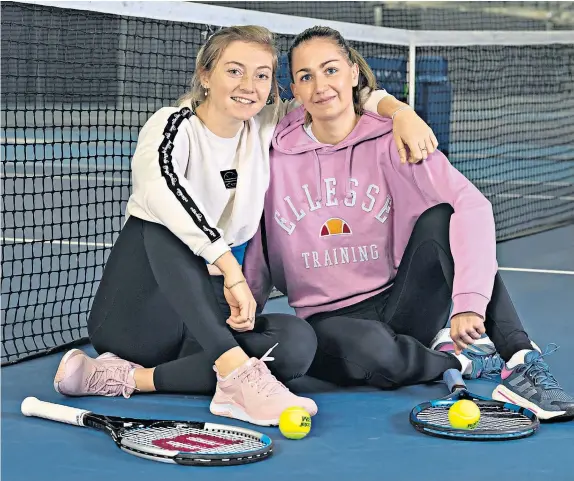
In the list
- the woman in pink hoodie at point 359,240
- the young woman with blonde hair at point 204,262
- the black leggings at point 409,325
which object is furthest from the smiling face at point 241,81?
the black leggings at point 409,325

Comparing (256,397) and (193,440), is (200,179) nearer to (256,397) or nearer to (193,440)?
(256,397)

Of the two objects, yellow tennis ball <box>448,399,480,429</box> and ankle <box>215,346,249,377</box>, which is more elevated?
ankle <box>215,346,249,377</box>

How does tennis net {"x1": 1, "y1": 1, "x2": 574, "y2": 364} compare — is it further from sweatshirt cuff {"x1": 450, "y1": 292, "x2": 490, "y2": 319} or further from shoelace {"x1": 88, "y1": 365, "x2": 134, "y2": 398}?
sweatshirt cuff {"x1": 450, "y1": 292, "x2": 490, "y2": 319}

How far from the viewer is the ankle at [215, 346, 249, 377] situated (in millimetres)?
2367

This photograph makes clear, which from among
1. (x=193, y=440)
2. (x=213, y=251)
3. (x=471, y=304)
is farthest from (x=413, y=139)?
(x=193, y=440)

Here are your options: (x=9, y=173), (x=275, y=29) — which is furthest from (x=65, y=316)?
(x=9, y=173)

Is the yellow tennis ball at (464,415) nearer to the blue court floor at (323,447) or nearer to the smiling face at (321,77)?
the blue court floor at (323,447)

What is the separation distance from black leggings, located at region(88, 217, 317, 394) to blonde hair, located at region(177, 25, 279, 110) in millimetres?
345

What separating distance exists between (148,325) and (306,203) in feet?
1.57

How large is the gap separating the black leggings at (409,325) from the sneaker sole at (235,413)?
0.32 meters

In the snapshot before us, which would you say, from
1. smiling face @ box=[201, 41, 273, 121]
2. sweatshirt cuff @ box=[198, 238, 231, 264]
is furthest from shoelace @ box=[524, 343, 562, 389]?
smiling face @ box=[201, 41, 273, 121]

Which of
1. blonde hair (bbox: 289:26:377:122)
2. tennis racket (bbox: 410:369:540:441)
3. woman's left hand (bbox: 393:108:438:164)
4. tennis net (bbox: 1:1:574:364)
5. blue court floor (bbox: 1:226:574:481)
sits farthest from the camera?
tennis net (bbox: 1:1:574:364)

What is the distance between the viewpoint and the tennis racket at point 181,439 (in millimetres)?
2061

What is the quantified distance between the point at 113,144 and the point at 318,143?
1469 mm
